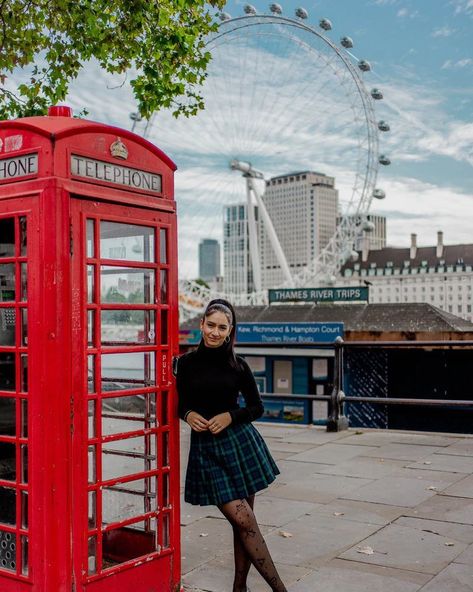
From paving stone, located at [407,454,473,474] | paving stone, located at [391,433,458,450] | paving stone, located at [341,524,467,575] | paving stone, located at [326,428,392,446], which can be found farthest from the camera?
paving stone, located at [326,428,392,446]

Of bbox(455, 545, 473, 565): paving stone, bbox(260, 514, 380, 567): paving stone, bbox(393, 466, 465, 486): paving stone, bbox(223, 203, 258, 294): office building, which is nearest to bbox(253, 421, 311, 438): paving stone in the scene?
bbox(393, 466, 465, 486): paving stone

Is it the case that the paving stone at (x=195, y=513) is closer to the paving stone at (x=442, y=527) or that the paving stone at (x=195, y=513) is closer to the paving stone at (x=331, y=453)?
the paving stone at (x=442, y=527)

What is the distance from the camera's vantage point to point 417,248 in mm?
113188

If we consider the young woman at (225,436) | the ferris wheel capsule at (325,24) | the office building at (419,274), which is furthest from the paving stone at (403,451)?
the office building at (419,274)

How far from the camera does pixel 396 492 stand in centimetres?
605

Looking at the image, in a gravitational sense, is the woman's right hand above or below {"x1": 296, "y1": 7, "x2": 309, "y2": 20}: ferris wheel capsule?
below

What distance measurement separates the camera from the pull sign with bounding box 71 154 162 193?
347cm

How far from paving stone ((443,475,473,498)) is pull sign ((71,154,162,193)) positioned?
3.50 metres

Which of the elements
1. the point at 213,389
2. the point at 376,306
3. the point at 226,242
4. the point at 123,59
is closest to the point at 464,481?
the point at 213,389

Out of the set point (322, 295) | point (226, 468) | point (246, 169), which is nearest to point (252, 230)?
point (246, 169)

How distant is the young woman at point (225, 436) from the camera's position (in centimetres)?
376

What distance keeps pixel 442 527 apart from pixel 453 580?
988 millimetres

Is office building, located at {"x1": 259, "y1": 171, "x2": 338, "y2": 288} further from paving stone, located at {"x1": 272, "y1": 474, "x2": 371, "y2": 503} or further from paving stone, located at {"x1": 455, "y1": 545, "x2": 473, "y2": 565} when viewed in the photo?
paving stone, located at {"x1": 455, "y1": 545, "x2": 473, "y2": 565}

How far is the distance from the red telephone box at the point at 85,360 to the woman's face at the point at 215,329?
0.61 ft
